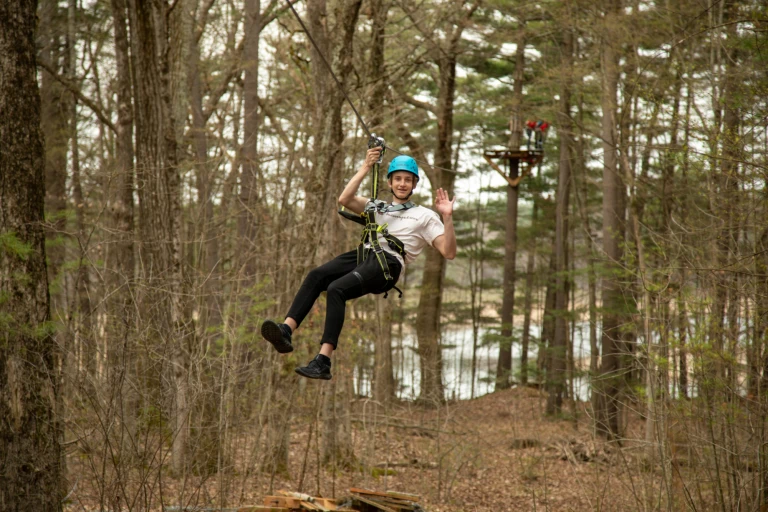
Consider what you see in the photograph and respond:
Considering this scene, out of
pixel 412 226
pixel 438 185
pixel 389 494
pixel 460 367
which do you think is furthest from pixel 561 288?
pixel 412 226

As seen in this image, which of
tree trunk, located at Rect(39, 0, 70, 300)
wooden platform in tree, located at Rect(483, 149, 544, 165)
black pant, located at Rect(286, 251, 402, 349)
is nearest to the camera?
black pant, located at Rect(286, 251, 402, 349)

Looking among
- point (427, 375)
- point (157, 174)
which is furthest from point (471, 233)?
point (157, 174)

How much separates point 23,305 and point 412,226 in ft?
13.9

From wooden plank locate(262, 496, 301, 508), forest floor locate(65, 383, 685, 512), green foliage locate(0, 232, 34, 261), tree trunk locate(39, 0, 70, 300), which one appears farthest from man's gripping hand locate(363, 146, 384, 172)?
tree trunk locate(39, 0, 70, 300)

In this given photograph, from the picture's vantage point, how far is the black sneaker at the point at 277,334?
5.09 m

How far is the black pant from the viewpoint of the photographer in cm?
542

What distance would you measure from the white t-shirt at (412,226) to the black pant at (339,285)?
0.22 m

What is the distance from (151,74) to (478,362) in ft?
89.0

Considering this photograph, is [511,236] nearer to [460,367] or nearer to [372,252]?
[460,367]

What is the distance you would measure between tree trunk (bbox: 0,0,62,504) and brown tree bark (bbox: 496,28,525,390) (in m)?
11.7

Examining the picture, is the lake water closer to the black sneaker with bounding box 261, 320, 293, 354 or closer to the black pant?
the black pant

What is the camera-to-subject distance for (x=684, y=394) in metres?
8.98

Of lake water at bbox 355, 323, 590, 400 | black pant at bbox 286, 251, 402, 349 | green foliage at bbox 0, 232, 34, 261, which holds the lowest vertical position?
lake water at bbox 355, 323, 590, 400

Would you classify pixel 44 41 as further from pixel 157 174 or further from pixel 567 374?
pixel 567 374
